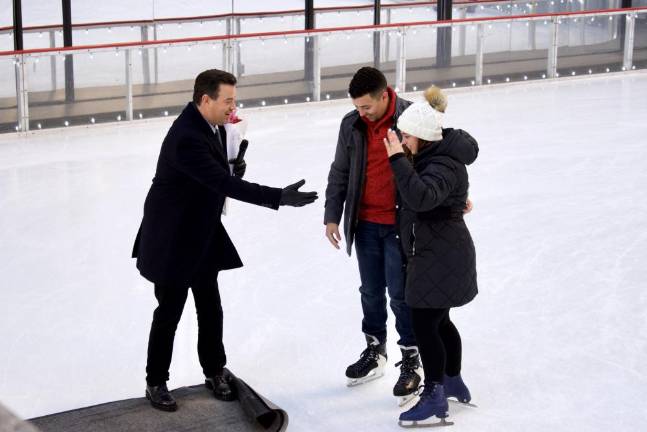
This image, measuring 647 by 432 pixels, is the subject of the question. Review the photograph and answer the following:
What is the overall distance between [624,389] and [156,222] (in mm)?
1851

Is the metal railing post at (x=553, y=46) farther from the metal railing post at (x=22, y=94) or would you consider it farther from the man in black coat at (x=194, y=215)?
the man in black coat at (x=194, y=215)

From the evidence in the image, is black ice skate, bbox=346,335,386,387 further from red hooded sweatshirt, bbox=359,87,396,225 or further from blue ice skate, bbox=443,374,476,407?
red hooded sweatshirt, bbox=359,87,396,225

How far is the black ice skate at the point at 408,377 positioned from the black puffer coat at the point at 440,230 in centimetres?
48

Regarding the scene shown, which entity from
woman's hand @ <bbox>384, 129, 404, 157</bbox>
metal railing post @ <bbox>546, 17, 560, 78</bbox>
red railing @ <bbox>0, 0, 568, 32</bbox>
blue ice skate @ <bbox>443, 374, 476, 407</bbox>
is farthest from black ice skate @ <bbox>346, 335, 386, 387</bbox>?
metal railing post @ <bbox>546, 17, 560, 78</bbox>

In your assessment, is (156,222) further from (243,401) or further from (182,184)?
(243,401)

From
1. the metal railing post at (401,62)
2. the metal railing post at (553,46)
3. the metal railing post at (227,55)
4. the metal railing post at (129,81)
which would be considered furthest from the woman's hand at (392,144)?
the metal railing post at (553,46)

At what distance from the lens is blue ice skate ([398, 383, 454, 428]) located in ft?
13.0

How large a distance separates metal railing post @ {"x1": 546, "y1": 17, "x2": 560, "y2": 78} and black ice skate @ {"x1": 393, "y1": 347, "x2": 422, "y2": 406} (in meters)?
9.28

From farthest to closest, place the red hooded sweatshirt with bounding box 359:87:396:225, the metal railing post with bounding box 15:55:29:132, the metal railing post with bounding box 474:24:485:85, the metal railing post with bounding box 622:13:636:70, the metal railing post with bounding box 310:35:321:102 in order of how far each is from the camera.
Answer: the metal railing post with bounding box 622:13:636:70 → the metal railing post with bounding box 474:24:485:85 → the metal railing post with bounding box 310:35:321:102 → the metal railing post with bounding box 15:55:29:132 → the red hooded sweatshirt with bounding box 359:87:396:225

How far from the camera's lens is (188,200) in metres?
3.92

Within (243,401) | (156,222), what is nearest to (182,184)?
(156,222)

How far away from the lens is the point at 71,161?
8.88 metres

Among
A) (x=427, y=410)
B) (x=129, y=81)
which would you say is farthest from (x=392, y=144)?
(x=129, y=81)

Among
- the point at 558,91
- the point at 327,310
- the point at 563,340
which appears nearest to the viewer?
the point at 563,340
